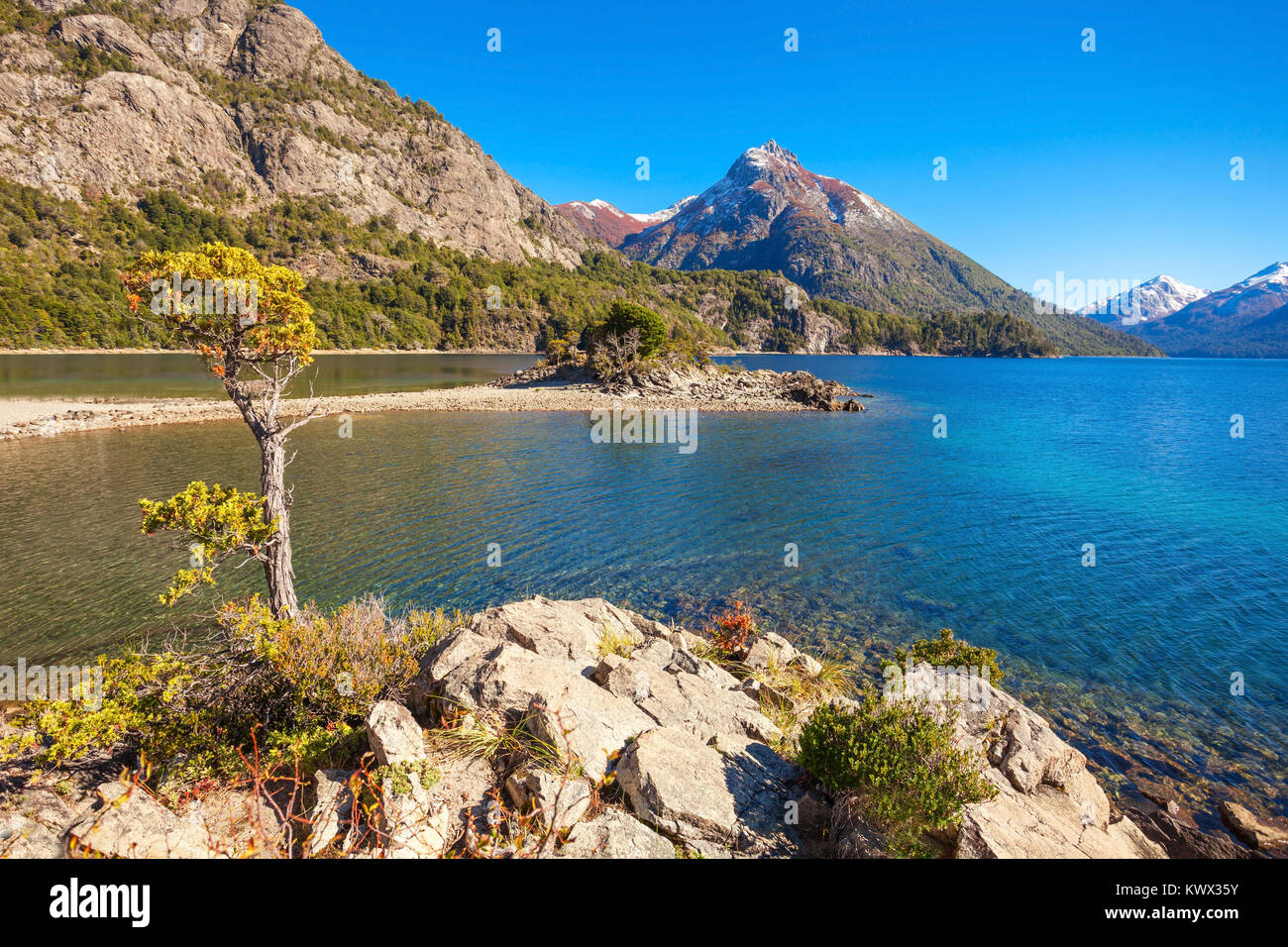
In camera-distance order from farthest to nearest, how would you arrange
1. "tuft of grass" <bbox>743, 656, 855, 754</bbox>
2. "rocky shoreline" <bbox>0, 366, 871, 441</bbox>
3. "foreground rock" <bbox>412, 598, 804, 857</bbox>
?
"rocky shoreline" <bbox>0, 366, 871, 441</bbox> → "tuft of grass" <bbox>743, 656, 855, 754</bbox> → "foreground rock" <bbox>412, 598, 804, 857</bbox>

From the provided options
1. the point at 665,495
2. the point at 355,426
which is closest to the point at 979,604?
the point at 665,495

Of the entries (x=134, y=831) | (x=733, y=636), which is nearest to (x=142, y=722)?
(x=134, y=831)

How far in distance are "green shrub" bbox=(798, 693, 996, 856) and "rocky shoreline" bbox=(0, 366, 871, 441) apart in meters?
44.7

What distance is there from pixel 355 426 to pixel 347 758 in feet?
161

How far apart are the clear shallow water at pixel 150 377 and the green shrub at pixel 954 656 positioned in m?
59.2

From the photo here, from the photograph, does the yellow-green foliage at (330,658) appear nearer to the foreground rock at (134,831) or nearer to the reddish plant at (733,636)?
the foreground rock at (134,831)

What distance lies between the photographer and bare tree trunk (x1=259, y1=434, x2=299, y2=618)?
1036 cm

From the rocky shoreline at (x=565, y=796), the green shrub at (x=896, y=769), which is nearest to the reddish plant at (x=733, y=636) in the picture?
the rocky shoreline at (x=565, y=796)

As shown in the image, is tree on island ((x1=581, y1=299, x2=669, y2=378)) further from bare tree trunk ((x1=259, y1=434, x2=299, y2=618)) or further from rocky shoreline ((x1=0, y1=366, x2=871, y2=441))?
bare tree trunk ((x1=259, y1=434, x2=299, y2=618))

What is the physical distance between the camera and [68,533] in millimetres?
21766

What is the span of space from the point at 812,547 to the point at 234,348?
71.8 ft

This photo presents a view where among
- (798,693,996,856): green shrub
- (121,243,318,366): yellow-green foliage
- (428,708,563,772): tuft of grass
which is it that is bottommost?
(798,693,996,856): green shrub

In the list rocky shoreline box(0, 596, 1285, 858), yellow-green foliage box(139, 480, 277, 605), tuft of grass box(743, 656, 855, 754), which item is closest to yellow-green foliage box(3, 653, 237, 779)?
rocky shoreline box(0, 596, 1285, 858)
